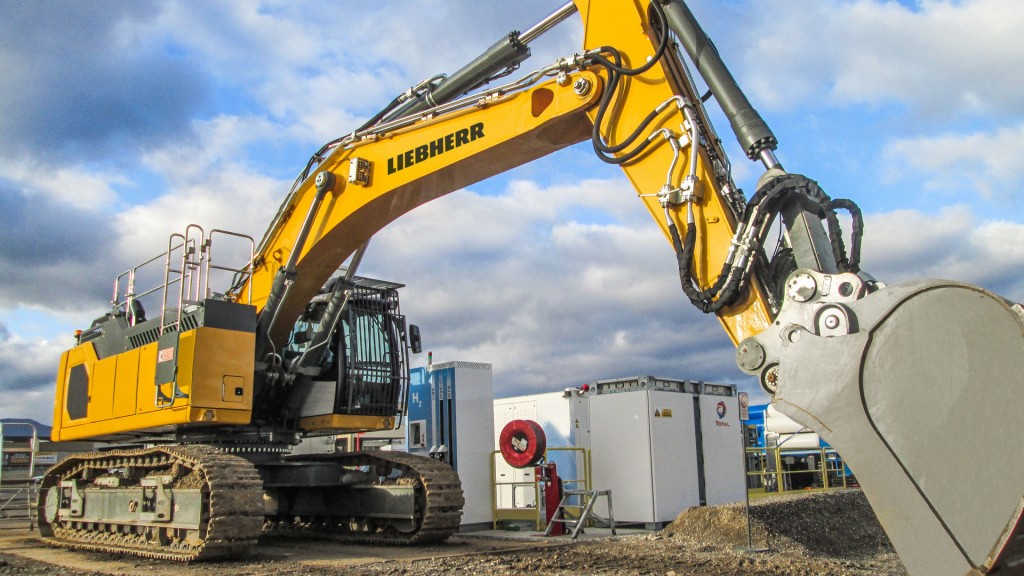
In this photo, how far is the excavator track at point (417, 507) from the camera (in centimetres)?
1011

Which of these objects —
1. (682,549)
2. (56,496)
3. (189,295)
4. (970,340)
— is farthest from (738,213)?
(56,496)

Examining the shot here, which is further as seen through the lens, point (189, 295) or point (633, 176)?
point (189, 295)

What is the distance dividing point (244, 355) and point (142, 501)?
2030 mm

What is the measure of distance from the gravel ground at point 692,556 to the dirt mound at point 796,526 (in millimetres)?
15

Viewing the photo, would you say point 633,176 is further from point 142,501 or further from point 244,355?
point 142,501

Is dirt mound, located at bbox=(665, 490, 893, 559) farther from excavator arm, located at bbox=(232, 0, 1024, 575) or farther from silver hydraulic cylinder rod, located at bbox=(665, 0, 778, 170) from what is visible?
silver hydraulic cylinder rod, located at bbox=(665, 0, 778, 170)

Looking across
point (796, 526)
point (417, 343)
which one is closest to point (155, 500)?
point (417, 343)

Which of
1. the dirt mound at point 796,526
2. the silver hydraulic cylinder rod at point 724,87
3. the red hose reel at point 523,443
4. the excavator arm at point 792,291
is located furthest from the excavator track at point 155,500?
the silver hydraulic cylinder rod at point 724,87

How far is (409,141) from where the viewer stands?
892 cm

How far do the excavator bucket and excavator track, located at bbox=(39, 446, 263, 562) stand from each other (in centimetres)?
625

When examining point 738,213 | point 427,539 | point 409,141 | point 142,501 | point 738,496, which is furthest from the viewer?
point 738,496

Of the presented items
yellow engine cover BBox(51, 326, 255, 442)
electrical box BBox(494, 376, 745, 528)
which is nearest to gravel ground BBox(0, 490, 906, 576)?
electrical box BBox(494, 376, 745, 528)

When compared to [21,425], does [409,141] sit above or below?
above

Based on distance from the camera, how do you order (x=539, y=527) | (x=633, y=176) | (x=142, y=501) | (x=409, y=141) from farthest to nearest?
1. (x=539, y=527)
2. (x=142, y=501)
3. (x=409, y=141)
4. (x=633, y=176)
